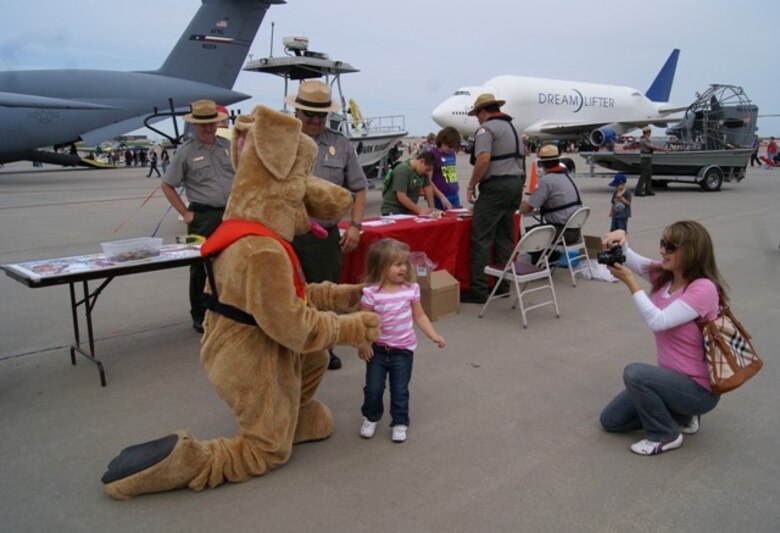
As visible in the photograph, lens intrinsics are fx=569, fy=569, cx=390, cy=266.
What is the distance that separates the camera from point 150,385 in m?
3.87

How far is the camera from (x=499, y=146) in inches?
218

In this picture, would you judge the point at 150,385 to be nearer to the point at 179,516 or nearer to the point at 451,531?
the point at 179,516

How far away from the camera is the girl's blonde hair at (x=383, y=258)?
296 centimetres

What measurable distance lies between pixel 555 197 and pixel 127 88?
22.2 m

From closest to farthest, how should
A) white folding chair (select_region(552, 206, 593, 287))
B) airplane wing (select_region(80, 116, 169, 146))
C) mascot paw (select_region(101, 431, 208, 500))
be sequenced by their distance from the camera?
mascot paw (select_region(101, 431, 208, 500)) < white folding chair (select_region(552, 206, 593, 287)) < airplane wing (select_region(80, 116, 169, 146))

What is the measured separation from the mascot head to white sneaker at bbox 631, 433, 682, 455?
6.59 ft

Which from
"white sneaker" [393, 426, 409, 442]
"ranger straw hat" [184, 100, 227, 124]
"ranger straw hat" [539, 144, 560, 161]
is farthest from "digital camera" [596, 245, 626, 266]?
"ranger straw hat" [539, 144, 560, 161]

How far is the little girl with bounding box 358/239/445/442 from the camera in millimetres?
2977

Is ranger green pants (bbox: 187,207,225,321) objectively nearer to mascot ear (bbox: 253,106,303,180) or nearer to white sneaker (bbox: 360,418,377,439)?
white sneaker (bbox: 360,418,377,439)

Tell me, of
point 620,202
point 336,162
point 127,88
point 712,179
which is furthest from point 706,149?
point 127,88

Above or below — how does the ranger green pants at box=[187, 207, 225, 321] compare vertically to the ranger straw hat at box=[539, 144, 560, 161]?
below

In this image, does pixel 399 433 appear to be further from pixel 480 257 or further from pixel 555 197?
pixel 555 197

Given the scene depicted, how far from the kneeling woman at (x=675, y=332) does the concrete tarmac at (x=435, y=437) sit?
0.21 metres

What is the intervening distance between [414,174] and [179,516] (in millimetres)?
4577
